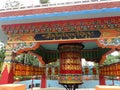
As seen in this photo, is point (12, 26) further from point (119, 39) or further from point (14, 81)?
point (119, 39)

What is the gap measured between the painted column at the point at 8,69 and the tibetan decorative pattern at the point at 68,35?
119 centimetres

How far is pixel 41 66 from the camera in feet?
38.6

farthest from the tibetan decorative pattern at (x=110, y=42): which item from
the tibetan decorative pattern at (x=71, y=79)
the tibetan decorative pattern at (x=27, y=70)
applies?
the tibetan decorative pattern at (x=27, y=70)

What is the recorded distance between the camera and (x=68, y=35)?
655 centimetres

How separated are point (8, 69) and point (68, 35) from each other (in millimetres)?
2612

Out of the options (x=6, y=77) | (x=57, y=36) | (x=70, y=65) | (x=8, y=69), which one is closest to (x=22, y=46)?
(x=8, y=69)

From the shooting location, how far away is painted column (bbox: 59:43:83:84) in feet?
27.6

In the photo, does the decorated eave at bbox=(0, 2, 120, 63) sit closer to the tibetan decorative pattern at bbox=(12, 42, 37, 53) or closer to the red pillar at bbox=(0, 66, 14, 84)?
the tibetan decorative pattern at bbox=(12, 42, 37, 53)

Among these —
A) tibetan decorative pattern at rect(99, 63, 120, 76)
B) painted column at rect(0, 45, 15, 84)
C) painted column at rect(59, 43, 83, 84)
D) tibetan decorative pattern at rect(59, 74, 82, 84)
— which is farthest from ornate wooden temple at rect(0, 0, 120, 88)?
tibetan decorative pattern at rect(99, 63, 120, 76)

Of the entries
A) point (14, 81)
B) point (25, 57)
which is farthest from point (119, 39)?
point (25, 57)

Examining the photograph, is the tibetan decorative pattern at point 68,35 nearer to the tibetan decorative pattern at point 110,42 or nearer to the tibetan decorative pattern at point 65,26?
the tibetan decorative pattern at point 65,26

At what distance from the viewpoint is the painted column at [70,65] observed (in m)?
8.41

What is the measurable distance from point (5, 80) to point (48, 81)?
18.8ft

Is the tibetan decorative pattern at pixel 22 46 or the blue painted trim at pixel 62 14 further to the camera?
the tibetan decorative pattern at pixel 22 46
